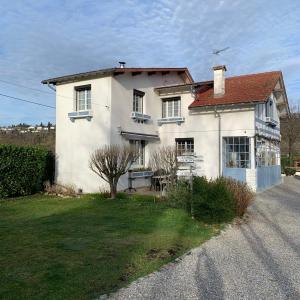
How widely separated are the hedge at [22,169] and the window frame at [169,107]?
Answer: 22.1 ft

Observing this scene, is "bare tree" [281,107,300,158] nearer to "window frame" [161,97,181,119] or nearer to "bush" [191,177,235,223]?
"window frame" [161,97,181,119]

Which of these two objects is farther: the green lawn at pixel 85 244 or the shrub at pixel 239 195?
the shrub at pixel 239 195

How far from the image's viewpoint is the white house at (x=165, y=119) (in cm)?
1738

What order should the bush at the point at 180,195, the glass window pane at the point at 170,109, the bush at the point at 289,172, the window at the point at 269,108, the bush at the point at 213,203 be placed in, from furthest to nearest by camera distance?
the bush at the point at 289,172 < the window at the point at 269,108 < the glass window pane at the point at 170,109 < the bush at the point at 180,195 < the bush at the point at 213,203

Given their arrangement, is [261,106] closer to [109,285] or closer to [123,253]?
[123,253]

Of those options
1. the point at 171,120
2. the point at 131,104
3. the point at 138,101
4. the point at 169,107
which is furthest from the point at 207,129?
the point at 131,104

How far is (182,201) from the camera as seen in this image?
11.5 m

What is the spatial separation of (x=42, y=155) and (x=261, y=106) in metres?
11.3

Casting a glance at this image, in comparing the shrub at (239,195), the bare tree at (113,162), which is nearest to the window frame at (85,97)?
the bare tree at (113,162)

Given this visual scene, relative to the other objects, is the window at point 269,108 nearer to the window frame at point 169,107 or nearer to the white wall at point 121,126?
the white wall at point 121,126

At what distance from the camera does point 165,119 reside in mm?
20453

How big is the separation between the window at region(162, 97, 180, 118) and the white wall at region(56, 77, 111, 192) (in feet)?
16.0

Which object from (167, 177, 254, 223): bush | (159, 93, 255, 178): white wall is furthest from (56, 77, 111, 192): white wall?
(167, 177, 254, 223): bush

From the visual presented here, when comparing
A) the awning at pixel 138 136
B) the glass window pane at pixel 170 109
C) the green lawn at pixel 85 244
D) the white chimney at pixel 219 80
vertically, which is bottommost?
the green lawn at pixel 85 244
